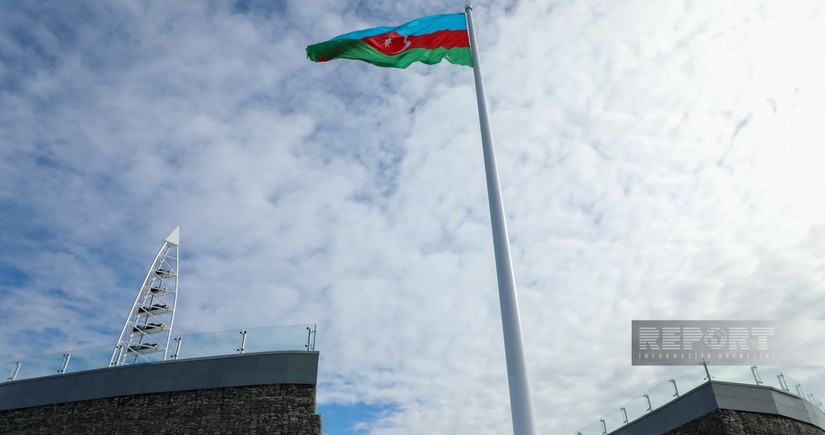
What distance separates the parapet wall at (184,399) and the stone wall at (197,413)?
0.03 meters

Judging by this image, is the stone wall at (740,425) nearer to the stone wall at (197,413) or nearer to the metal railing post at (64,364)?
the stone wall at (197,413)

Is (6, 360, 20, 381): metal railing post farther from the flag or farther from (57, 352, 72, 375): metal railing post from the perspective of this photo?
the flag

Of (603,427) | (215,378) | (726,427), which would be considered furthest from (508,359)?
(603,427)

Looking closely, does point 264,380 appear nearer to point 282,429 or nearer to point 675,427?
point 282,429

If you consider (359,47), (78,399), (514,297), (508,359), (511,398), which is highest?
(359,47)

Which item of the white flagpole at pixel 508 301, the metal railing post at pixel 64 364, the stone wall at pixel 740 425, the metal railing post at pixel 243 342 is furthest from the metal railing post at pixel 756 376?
the metal railing post at pixel 64 364

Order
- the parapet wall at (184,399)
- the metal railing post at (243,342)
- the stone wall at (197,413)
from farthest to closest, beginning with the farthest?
the metal railing post at (243,342) < the parapet wall at (184,399) < the stone wall at (197,413)

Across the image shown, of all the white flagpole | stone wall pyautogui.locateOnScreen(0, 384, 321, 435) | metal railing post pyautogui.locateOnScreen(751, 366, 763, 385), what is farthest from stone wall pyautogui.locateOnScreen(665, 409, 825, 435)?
the white flagpole

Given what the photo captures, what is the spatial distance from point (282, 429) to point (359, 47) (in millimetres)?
12440

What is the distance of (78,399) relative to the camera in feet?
65.3

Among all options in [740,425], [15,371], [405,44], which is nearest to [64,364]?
[15,371]

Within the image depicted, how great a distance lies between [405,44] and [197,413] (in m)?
14.1

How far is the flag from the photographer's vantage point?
15.8 m

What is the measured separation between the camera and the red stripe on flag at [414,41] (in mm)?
15766
